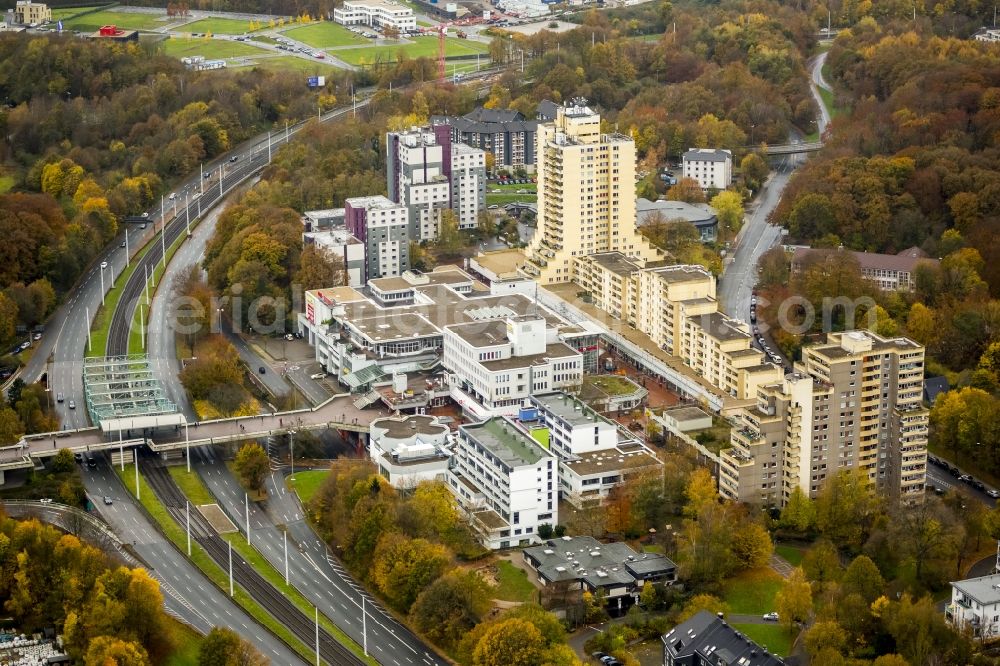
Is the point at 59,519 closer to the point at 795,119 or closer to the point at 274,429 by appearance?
the point at 274,429

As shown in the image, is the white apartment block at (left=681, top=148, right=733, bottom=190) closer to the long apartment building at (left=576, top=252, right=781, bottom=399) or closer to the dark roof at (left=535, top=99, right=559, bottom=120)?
the dark roof at (left=535, top=99, right=559, bottom=120)

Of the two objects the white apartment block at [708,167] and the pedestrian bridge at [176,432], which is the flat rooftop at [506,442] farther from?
the white apartment block at [708,167]

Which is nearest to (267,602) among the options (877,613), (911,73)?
(877,613)

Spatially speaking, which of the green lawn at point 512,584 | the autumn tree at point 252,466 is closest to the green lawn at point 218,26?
the autumn tree at point 252,466

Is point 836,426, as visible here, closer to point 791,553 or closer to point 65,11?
point 791,553

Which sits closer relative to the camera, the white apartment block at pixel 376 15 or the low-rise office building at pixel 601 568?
the low-rise office building at pixel 601 568
